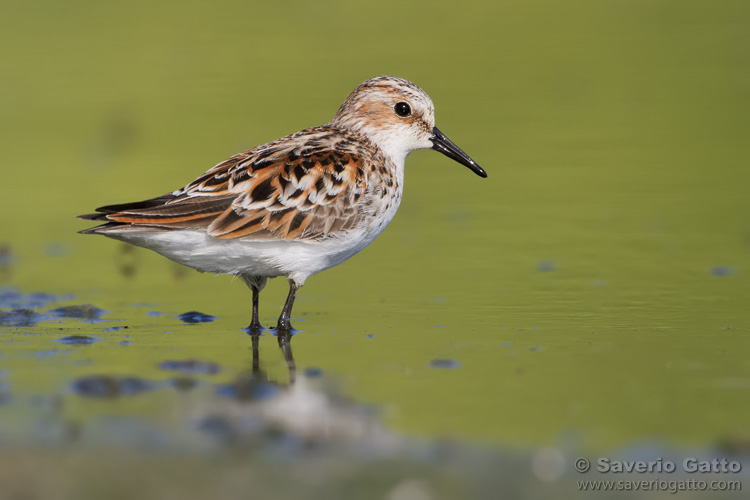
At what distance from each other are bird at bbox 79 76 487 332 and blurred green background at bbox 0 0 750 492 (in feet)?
1.96

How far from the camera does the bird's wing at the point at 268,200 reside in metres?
8.45

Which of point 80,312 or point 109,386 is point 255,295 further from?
point 109,386

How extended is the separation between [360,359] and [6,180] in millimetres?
8900

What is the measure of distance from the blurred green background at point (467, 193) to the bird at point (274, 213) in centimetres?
60

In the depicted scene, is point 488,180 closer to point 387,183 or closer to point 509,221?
point 509,221

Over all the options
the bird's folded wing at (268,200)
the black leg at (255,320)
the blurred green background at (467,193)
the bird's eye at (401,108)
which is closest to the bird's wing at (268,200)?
the bird's folded wing at (268,200)

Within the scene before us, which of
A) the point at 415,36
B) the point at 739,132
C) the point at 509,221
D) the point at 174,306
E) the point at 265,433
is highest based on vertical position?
the point at 415,36

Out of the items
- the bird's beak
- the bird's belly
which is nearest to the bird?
the bird's belly

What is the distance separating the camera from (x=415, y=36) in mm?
23469

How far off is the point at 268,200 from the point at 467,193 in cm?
567

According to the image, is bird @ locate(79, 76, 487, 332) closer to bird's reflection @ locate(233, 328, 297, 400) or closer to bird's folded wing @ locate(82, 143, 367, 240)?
bird's folded wing @ locate(82, 143, 367, 240)

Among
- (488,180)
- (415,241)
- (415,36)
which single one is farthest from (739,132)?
(415,36)

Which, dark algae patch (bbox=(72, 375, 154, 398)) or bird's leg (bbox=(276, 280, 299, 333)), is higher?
bird's leg (bbox=(276, 280, 299, 333))

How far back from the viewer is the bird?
8438 millimetres
